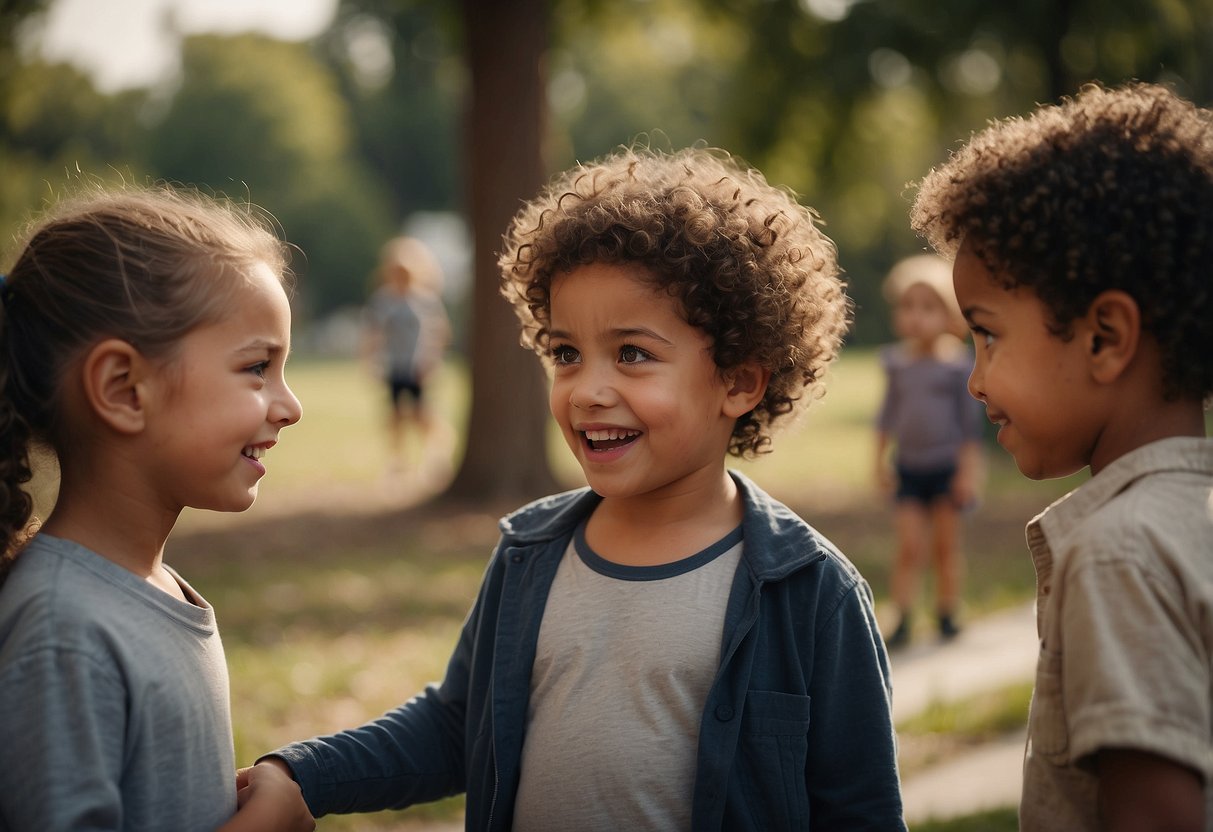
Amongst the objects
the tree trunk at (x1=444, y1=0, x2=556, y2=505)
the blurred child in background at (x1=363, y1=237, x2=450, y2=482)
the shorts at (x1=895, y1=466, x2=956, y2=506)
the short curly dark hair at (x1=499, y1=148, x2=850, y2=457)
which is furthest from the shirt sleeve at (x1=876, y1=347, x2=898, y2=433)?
the blurred child in background at (x1=363, y1=237, x2=450, y2=482)

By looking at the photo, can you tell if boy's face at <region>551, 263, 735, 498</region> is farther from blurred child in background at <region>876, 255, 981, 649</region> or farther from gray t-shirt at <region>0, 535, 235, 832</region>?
blurred child in background at <region>876, 255, 981, 649</region>

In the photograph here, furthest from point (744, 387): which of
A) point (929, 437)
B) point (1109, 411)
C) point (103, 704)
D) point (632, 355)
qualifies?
point (929, 437)

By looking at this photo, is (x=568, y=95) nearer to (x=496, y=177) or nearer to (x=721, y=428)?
(x=496, y=177)

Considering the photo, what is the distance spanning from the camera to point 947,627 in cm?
654

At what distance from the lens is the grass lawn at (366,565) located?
17.2 feet

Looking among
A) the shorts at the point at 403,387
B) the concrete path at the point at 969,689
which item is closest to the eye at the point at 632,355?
the concrete path at the point at 969,689

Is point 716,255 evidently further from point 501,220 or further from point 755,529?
point 501,220

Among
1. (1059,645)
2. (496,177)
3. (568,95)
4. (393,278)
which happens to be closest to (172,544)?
(496,177)

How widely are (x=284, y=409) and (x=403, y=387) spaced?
11098 mm

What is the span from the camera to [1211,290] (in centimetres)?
188

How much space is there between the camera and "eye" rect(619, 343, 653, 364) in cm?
245

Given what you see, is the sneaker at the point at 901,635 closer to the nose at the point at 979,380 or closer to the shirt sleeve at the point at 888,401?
the shirt sleeve at the point at 888,401

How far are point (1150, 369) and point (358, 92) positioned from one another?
74287 mm

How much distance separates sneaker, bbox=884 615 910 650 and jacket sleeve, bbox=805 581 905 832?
167 inches
